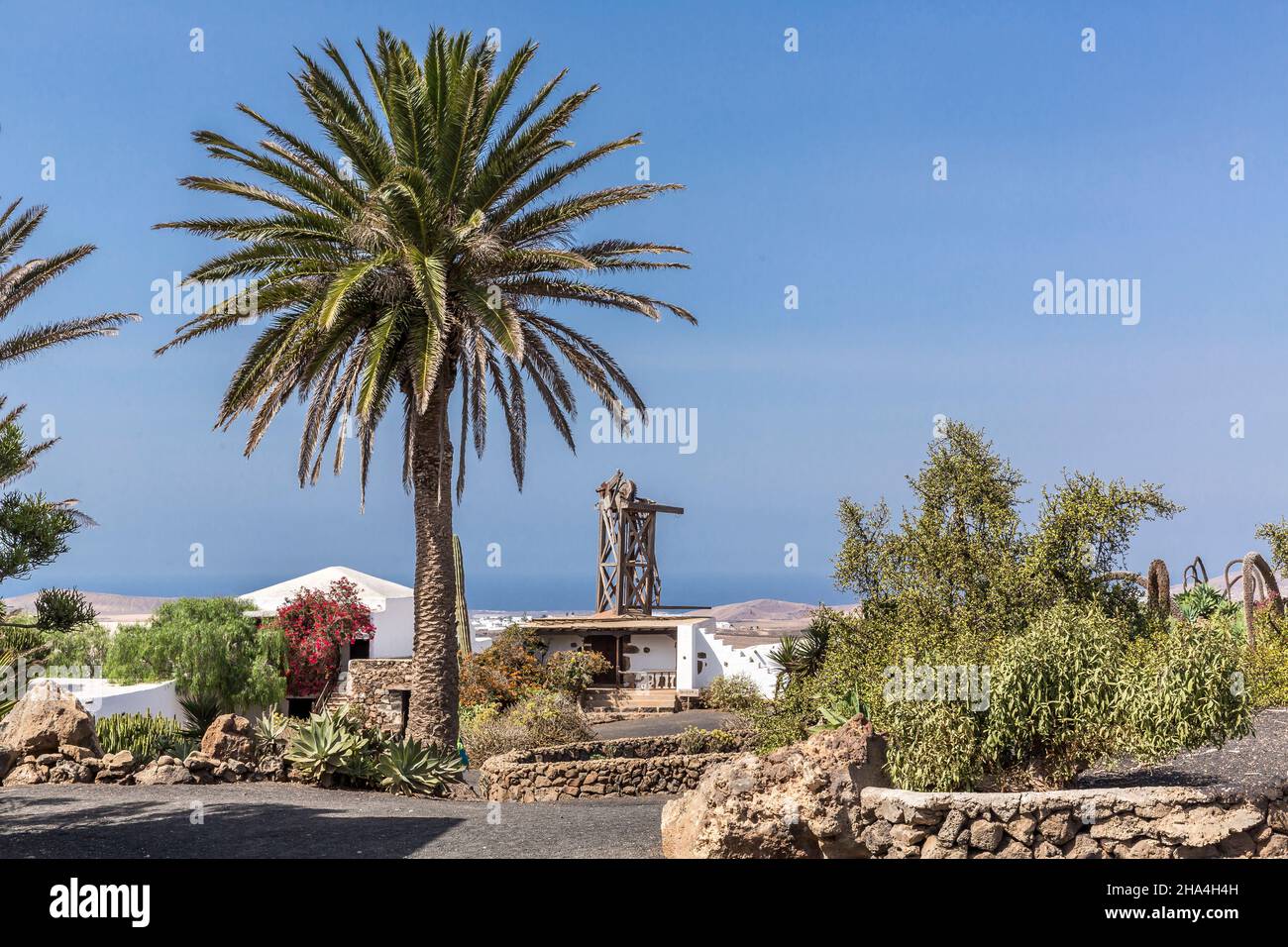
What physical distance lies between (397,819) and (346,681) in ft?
63.1

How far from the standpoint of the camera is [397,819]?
13.0 metres

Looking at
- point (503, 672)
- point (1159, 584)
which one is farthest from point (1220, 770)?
point (503, 672)

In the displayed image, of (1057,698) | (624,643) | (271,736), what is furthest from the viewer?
(624,643)

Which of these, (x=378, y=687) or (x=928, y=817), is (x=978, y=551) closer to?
(x=928, y=817)

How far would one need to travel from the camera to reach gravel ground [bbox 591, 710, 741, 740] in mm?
24438

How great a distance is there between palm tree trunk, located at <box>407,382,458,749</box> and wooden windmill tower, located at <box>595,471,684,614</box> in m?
17.3

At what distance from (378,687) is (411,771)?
13.0 metres

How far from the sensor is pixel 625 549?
36.0 metres

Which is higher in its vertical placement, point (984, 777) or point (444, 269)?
point (444, 269)

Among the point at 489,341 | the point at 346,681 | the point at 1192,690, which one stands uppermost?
the point at 489,341

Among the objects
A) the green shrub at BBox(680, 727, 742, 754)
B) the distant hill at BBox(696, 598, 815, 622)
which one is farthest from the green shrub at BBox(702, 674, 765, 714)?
the distant hill at BBox(696, 598, 815, 622)

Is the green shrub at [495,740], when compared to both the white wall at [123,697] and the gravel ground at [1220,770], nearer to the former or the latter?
the white wall at [123,697]
